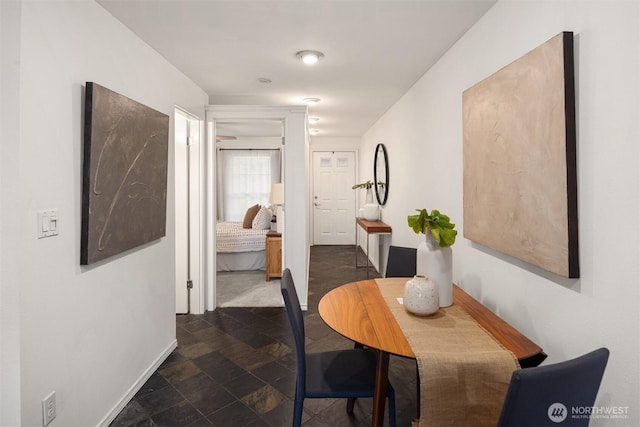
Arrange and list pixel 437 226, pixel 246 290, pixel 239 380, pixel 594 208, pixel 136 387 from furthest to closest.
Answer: pixel 246 290 → pixel 239 380 → pixel 136 387 → pixel 437 226 → pixel 594 208

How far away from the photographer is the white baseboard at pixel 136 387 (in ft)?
6.53

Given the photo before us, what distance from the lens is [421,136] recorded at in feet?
10.6

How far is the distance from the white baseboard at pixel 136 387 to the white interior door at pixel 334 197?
16.2 feet

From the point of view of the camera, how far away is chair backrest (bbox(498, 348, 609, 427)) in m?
0.87

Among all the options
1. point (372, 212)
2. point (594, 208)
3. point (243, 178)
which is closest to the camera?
point (594, 208)

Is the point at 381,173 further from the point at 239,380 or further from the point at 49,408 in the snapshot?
the point at 49,408

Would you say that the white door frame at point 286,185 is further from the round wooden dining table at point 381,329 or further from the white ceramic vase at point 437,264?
the white ceramic vase at point 437,264

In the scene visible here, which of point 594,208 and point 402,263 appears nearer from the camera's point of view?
point 594,208

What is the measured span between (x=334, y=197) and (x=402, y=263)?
16.6 ft

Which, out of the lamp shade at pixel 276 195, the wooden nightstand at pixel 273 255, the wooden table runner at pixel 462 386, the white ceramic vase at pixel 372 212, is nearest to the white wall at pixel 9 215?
the wooden table runner at pixel 462 386

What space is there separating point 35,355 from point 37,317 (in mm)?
155

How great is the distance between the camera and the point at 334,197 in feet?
25.1

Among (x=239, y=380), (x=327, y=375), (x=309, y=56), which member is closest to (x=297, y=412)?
(x=327, y=375)

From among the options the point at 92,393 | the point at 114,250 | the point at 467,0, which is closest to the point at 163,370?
the point at 92,393
